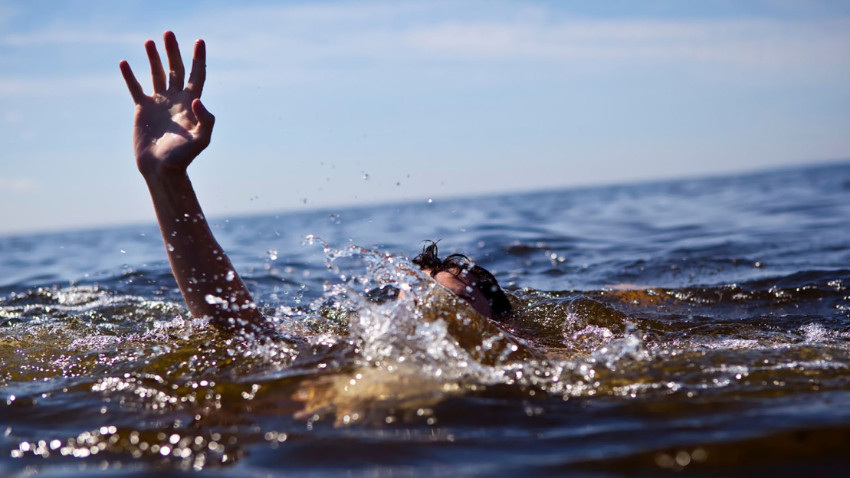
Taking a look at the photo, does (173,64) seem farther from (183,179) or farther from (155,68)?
(183,179)

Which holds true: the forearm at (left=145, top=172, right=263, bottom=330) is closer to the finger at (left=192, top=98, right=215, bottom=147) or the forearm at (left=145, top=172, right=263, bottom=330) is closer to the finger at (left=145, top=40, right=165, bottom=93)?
the finger at (left=192, top=98, right=215, bottom=147)

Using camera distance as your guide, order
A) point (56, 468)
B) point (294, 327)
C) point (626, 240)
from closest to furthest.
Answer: point (56, 468) → point (294, 327) → point (626, 240)

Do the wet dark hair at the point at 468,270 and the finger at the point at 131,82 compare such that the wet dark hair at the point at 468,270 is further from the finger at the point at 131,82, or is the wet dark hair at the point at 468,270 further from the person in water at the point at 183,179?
the finger at the point at 131,82

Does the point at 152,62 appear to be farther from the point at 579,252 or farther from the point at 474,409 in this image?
the point at 579,252

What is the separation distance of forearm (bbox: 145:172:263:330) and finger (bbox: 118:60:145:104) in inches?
18.4

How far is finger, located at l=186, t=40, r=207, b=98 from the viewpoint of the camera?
3883 millimetres

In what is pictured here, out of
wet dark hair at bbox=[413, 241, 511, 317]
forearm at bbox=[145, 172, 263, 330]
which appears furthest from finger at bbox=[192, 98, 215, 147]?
wet dark hair at bbox=[413, 241, 511, 317]

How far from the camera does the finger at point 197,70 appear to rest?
3.88 m

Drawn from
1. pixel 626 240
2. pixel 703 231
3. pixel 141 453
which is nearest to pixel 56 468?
pixel 141 453

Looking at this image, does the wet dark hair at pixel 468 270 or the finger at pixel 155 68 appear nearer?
the finger at pixel 155 68

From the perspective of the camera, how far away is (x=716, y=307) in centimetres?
614

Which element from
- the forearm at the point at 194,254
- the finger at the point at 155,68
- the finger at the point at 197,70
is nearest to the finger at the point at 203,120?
the forearm at the point at 194,254

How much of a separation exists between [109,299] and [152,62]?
3.83 meters

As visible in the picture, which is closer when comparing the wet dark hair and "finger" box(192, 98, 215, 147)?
"finger" box(192, 98, 215, 147)
